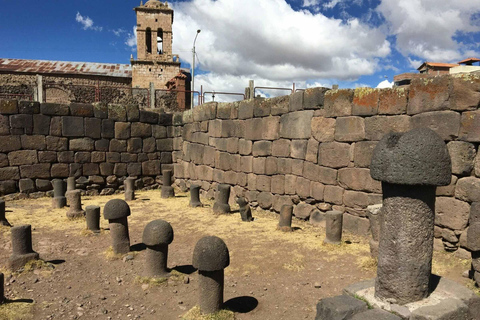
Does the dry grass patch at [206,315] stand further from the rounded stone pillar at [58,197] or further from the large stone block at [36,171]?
the large stone block at [36,171]

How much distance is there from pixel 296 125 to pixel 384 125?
234cm

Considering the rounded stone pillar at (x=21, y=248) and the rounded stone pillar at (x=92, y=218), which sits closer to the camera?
the rounded stone pillar at (x=21, y=248)

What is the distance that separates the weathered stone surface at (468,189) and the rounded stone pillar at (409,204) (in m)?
2.43

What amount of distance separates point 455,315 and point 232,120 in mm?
8070

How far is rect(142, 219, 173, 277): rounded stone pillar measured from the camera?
5078 millimetres

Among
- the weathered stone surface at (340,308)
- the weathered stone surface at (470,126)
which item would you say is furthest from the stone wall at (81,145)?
the weathered stone surface at (340,308)

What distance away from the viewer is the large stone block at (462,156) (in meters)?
5.23

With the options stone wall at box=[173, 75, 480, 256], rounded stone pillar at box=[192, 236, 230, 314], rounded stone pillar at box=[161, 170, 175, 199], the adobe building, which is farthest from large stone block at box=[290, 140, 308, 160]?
the adobe building

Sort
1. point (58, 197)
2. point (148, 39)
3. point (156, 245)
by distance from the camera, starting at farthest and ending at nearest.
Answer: point (148, 39), point (58, 197), point (156, 245)

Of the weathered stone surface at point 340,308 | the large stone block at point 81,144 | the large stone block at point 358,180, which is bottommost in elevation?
the weathered stone surface at point 340,308

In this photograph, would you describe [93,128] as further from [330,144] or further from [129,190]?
[330,144]

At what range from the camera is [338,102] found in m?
7.27

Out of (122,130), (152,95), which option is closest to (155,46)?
(152,95)

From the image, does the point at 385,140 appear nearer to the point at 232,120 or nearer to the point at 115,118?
the point at 232,120
